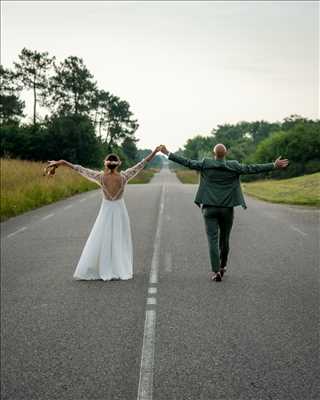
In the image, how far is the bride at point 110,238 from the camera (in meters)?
6.58

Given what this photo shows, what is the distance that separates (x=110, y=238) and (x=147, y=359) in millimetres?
2622

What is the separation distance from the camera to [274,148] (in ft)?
19.1

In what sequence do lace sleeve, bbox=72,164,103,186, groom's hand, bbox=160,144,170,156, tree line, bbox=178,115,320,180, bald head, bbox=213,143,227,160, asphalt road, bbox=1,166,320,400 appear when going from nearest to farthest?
1. groom's hand, bbox=160,144,170,156
2. tree line, bbox=178,115,320,180
3. asphalt road, bbox=1,166,320,400
4. bald head, bbox=213,143,227,160
5. lace sleeve, bbox=72,164,103,186

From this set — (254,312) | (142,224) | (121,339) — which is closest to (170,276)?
(254,312)

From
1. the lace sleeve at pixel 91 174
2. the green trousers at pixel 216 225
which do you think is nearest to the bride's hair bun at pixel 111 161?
the lace sleeve at pixel 91 174

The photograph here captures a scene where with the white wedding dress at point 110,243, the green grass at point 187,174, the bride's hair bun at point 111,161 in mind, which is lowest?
the white wedding dress at point 110,243

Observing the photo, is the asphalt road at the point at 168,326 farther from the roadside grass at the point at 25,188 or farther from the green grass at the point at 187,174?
the roadside grass at the point at 25,188

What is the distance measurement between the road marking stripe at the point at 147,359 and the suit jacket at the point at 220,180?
74.2 inches

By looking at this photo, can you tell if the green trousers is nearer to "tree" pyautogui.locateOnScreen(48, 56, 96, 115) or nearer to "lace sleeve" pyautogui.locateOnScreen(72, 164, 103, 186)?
"lace sleeve" pyautogui.locateOnScreen(72, 164, 103, 186)

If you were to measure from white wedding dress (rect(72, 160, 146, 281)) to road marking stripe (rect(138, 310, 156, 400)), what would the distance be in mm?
1282

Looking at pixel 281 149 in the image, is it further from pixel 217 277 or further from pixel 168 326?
pixel 217 277

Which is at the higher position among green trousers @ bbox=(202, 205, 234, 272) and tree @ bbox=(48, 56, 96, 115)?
tree @ bbox=(48, 56, 96, 115)

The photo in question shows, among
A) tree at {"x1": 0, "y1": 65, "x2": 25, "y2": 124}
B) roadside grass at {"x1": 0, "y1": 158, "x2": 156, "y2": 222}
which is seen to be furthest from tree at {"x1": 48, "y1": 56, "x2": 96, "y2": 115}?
roadside grass at {"x1": 0, "y1": 158, "x2": 156, "y2": 222}

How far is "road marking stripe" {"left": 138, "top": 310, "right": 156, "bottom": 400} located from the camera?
4.74 metres
